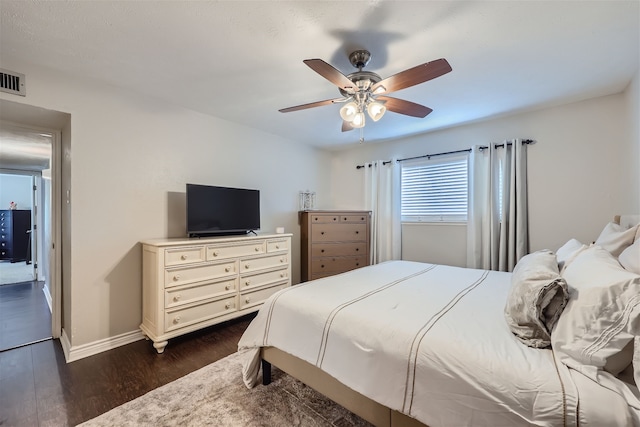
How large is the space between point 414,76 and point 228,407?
7.78ft

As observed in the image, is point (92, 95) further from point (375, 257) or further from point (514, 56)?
point (375, 257)

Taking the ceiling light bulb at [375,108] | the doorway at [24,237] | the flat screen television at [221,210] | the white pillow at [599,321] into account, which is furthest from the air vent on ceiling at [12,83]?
the white pillow at [599,321]

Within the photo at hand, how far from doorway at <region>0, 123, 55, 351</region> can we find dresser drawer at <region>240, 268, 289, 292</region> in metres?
1.89

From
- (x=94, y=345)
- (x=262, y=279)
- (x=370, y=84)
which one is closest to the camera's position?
(x=370, y=84)

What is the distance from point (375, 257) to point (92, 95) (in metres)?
3.84

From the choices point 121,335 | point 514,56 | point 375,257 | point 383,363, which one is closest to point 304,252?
point 375,257

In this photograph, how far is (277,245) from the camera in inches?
131

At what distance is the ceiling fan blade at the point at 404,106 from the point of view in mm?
2084

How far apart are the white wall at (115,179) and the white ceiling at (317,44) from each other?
217 millimetres

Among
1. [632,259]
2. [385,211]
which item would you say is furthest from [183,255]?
[632,259]

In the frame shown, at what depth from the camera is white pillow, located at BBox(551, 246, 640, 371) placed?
928 mm

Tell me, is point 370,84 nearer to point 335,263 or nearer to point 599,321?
point 599,321

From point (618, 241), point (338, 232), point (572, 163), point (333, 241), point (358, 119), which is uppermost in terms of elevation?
point (358, 119)

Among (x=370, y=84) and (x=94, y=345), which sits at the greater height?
(x=370, y=84)
